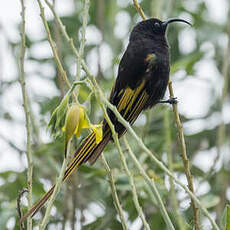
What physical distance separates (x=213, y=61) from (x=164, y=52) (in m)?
1.34

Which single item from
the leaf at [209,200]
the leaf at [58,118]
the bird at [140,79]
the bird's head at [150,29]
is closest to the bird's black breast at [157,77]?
the bird at [140,79]

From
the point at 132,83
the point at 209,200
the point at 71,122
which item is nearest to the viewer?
the point at 71,122

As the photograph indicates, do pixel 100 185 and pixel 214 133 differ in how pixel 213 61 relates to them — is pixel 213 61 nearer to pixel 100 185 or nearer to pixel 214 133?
pixel 214 133

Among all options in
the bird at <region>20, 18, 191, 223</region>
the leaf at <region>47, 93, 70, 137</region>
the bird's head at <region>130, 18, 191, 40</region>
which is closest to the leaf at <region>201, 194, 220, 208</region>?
the bird at <region>20, 18, 191, 223</region>

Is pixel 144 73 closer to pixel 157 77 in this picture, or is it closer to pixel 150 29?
pixel 157 77

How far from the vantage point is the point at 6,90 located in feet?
15.4

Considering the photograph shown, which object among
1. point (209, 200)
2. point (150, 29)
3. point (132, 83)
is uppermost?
point (150, 29)

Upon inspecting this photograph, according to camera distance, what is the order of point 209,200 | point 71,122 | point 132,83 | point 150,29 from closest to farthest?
1. point 71,122
2. point 209,200
3. point 132,83
4. point 150,29

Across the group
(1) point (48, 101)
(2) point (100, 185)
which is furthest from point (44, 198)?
(1) point (48, 101)

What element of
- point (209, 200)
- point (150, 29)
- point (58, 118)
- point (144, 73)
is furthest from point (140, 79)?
point (58, 118)

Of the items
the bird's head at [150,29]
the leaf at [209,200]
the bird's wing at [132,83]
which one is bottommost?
the leaf at [209,200]

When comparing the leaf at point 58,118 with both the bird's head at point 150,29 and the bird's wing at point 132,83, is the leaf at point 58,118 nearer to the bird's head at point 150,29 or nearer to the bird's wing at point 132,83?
the bird's wing at point 132,83

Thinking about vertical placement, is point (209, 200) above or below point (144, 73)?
below

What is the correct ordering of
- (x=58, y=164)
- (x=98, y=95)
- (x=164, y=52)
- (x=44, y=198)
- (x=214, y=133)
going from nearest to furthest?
(x=98, y=95), (x=44, y=198), (x=164, y=52), (x=58, y=164), (x=214, y=133)
